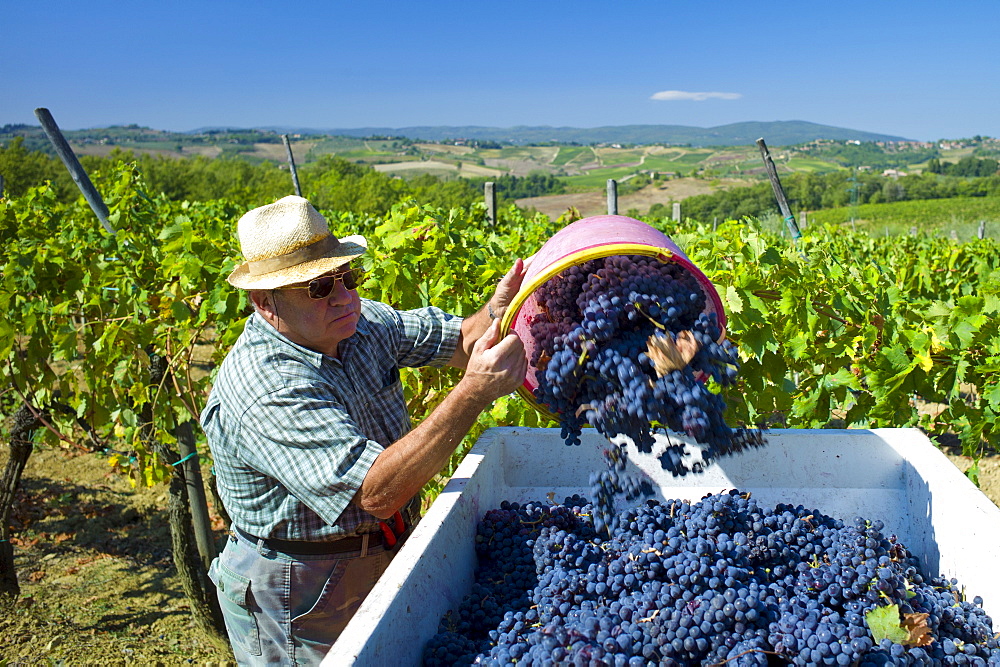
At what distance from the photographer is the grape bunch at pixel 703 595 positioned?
1.40 m

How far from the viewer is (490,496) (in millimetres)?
2102

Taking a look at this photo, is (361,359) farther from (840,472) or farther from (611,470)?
(840,472)

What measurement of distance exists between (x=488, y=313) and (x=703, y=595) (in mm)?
1188

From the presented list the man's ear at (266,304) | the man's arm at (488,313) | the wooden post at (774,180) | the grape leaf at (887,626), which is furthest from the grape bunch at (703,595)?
the wooden post at (774,180)

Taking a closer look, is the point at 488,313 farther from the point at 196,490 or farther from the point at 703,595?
the point at 196,490

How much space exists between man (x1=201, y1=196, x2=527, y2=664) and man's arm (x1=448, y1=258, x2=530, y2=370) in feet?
0.14

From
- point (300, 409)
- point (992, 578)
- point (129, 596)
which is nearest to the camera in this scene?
point (992, 578)

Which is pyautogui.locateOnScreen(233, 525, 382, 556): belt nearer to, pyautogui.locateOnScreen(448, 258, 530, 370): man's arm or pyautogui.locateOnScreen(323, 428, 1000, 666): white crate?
pyautogui.locateOnScreen(323, 428, 1000, 666): white crate

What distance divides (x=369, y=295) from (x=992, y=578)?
253 centimetres

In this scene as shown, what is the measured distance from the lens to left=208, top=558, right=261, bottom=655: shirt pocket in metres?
2.05

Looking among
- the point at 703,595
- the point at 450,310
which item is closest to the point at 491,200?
the point at 450,310

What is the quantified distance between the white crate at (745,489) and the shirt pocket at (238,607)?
68cm

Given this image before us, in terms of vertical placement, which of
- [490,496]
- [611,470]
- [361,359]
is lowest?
[490,496]

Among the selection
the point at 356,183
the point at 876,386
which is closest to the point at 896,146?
the point at 356,183
